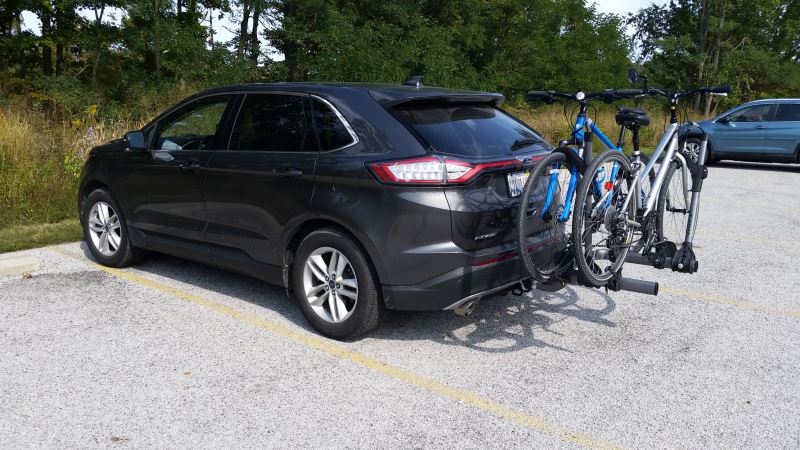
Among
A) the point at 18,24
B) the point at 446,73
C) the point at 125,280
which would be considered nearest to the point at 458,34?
the point at 446,73

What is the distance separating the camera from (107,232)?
645 cm

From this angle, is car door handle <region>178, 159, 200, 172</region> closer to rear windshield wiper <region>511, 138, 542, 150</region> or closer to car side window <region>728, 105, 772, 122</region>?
rear windshield wiper <region>511, 138, 542, 150</region>

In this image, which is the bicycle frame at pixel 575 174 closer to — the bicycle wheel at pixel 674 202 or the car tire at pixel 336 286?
the bicycle wheel at pixel 674 202

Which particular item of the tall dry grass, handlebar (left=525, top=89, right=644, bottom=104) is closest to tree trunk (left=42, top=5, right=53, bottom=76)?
the tall dry grass

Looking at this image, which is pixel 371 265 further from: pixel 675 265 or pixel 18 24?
pixel 18 24

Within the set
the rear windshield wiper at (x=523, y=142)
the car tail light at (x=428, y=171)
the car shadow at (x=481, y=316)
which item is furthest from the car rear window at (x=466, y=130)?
the car shadow at (x=481, y=316)

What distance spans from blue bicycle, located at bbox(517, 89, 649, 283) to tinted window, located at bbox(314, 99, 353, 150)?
4.03 ft

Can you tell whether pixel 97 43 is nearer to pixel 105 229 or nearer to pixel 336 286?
pixel 105 229

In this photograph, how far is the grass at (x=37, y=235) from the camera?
283 inches

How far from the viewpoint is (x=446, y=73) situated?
24906mm

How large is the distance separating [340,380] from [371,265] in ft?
2.49

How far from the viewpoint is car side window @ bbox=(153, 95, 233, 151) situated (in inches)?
218

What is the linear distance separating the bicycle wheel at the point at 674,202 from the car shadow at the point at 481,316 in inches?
30.4

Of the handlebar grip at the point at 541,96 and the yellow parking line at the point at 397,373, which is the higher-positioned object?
the handlebar grip at the point at 541,96
